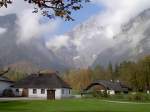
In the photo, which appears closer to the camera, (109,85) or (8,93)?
(8,93)

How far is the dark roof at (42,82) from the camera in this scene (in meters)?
101

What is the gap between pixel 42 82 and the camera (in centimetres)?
10319

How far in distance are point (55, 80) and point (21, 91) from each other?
844 centimetres

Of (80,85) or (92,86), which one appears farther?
(80,85)

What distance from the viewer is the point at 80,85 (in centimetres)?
19812

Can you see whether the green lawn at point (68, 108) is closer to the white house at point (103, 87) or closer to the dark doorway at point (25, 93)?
the dark doorway at point (25, 93)

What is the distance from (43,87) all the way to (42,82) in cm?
250

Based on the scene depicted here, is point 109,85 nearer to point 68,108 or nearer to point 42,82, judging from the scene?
point 42,82

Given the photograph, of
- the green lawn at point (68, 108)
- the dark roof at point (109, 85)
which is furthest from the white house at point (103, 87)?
the green lawn at point (68, 108)

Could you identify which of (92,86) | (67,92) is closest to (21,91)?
(67,92)

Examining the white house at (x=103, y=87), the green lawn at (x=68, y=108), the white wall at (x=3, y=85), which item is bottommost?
the green lawn at (x=68, y=108)

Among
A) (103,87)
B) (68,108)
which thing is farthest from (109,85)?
(68,108)

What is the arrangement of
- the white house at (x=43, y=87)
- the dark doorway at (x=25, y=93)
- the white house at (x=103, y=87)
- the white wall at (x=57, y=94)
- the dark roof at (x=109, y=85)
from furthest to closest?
the dark roof at (x=109, y=85), the white house at (x=103, y=87), the dark doorway at (x=25, y=93), the white house at (x=43, y=87), the white wall at (x=57, y=94)

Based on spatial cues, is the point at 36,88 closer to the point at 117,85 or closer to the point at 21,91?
the point at 21,91
